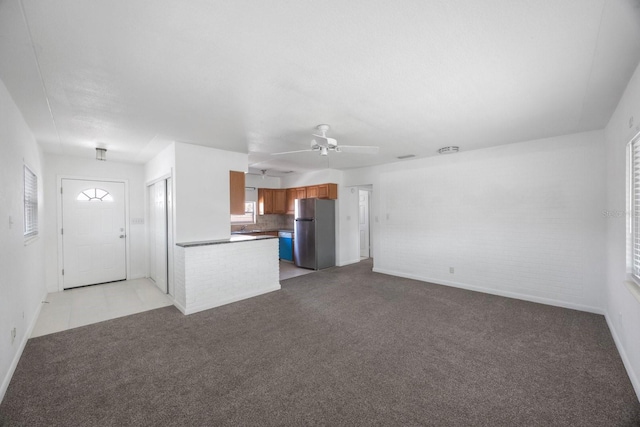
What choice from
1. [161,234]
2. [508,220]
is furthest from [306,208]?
[508,220]

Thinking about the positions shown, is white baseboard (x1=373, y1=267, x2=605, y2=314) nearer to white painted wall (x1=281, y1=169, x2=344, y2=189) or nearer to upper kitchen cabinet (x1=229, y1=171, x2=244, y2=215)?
white painted wall (x1=281, y1=169, x2=344, y2=189)

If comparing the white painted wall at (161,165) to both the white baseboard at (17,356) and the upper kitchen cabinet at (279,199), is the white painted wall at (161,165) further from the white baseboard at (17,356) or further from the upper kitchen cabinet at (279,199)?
the upper kitchen cabinet at (279,199)

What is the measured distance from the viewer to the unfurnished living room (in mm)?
1691

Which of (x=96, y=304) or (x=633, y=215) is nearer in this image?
(x=633, y=215)

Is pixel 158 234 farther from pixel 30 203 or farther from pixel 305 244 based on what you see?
pixel 305 244

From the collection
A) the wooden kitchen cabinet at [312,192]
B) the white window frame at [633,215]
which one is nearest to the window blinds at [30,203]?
the wooden kitchen cabinet at [312,192]

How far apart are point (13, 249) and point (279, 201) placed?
5.65 metres

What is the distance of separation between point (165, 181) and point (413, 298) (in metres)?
4.71

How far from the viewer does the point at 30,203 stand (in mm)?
3578

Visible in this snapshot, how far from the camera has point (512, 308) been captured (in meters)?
3.81

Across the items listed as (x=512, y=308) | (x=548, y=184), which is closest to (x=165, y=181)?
(x=512, y=308)

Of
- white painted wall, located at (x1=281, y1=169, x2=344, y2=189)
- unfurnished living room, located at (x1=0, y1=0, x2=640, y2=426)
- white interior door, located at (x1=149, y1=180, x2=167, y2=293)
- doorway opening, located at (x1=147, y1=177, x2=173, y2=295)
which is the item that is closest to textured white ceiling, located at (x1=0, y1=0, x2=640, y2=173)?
unfurnished living room, located at (x1=0, y1=0, x2=640, y2=426)

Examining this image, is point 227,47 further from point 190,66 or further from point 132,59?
point 132,59

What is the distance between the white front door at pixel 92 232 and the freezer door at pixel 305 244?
3799 mm
